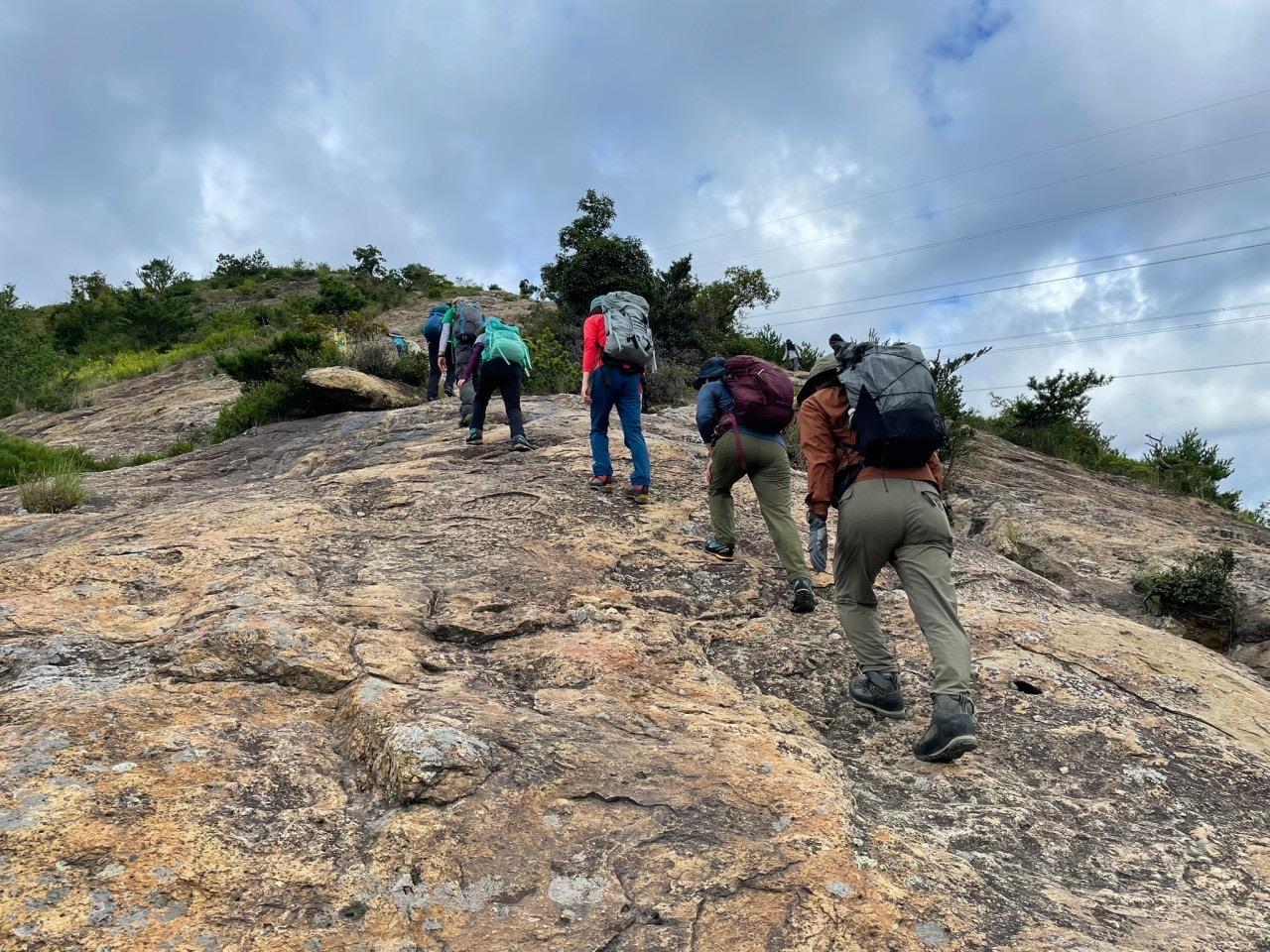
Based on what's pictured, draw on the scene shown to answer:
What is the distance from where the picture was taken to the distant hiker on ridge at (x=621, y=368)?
579cm

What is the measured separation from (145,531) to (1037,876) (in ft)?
16.7

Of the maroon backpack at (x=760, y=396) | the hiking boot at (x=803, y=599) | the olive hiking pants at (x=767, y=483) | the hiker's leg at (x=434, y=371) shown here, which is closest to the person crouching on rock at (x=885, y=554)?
the hiking boot at (x=803, y=599)

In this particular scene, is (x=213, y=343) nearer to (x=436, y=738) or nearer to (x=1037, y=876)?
(x=436, y=738)

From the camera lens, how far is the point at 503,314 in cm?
2191

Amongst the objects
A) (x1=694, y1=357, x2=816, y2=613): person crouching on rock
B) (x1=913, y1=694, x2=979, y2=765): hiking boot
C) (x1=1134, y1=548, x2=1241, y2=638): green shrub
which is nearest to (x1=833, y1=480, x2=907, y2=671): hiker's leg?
(x1=913, y1=694, x2=979, y2=765): hiking boot

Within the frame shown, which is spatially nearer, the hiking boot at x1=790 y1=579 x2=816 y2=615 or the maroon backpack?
the hiking boot at x1=790 y1=579 x2=816 y2=615

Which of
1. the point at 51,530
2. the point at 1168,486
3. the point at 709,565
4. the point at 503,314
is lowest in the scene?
the point at 1168,486

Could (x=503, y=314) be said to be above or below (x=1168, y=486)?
above

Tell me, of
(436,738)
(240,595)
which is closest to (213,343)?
(240,595)

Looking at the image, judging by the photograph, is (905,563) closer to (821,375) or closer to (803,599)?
(821,375)

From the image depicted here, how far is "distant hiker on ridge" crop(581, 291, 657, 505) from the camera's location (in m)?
5.79

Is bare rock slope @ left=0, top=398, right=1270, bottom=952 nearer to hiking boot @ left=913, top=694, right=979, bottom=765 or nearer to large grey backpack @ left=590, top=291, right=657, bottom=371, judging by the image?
hiking boot @ left=913, top=694, right=979, bottom=765

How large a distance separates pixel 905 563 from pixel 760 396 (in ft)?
6.06

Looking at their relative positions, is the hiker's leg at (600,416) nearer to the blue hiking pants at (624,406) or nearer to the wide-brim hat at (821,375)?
the blue hiking pants at (624,406)
